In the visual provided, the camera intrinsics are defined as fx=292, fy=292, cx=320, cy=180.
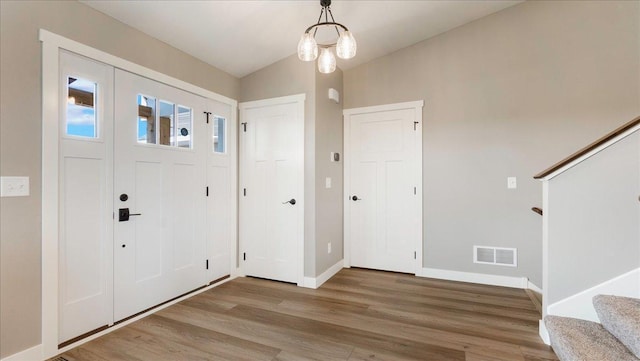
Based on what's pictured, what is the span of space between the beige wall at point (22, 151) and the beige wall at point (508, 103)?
11.2 feet

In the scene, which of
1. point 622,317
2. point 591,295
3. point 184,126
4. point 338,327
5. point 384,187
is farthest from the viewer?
point 384,187

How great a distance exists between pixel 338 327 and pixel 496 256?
217cm

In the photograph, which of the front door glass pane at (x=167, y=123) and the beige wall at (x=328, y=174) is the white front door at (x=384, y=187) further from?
the front door glass pane at (x=167, y=123)

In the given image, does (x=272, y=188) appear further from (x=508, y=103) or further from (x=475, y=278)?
(x=508, y=103)

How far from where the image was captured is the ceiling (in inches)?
96.5

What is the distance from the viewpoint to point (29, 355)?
1930 millimetres

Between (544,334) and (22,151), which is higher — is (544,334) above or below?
below

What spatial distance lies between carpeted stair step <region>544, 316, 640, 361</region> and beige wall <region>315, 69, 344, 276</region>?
2.20 metres

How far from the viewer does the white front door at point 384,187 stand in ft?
12.5

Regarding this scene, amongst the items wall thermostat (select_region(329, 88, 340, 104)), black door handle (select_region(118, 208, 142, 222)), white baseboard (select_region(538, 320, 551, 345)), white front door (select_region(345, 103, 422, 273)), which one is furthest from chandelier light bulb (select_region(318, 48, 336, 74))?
white baseboard (select_region(538, 320, 551, 345))

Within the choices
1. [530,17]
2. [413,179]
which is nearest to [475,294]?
[413,179]

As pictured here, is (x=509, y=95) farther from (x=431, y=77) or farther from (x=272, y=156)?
(x=272, y=156)

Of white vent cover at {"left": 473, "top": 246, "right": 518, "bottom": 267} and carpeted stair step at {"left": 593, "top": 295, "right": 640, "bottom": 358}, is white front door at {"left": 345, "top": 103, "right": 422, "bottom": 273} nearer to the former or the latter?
white vent cover at {"left": 473, "top": 246, "right": 518, "bottom": 267}

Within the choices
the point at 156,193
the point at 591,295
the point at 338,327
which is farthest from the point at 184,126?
the point at 591,295
